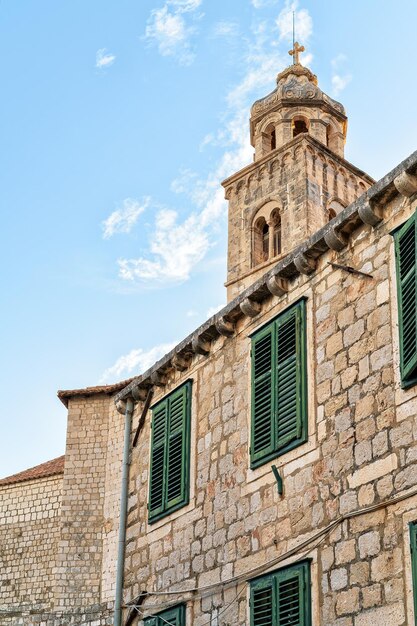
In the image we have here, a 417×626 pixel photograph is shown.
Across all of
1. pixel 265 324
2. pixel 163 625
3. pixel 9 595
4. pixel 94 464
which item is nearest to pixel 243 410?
pixel 265 324

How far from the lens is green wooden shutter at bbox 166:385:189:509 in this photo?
11512 mm

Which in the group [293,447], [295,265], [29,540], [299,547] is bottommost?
[299,547]

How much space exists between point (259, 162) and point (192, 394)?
86.8 feet

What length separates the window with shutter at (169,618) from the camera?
428 inches

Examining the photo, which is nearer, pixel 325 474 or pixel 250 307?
pixel 325 474

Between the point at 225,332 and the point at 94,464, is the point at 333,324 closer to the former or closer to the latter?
the point at 225,332

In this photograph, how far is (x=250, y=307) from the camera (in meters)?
10.8

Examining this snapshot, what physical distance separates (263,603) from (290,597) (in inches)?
18.9

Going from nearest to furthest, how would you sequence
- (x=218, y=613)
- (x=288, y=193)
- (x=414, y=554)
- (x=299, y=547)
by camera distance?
(x=414, y=554)
(x=299, y=547)
(x=218, y=613)
(x=288, y=193)

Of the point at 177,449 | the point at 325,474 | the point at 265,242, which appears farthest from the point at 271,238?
the point at 325,474

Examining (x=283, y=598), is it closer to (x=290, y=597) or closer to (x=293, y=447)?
(x=290, y=597)

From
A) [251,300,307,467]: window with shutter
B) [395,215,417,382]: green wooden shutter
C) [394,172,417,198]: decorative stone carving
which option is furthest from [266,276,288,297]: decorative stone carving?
[394,172,417,198]: decorative stone carving

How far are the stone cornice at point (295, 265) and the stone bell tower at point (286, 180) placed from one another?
71.2 ft

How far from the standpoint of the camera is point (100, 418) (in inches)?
1193
